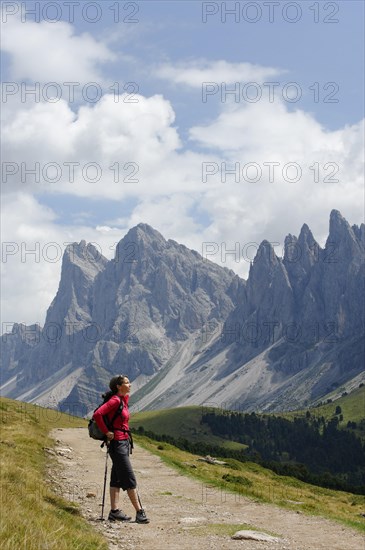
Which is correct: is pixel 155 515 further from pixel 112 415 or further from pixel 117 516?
pixel 112 415

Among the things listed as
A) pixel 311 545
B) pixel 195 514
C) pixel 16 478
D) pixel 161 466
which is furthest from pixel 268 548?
pixel 161 466

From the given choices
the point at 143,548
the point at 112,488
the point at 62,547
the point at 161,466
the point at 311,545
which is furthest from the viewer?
the point at 161,466

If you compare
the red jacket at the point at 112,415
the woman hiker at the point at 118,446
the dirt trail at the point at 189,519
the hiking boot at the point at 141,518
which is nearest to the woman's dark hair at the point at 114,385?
the woman hiker at the point at 118,446

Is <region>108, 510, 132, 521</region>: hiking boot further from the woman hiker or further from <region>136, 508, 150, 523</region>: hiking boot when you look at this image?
<region>136, 508, 150, 523</region>: hiking boot

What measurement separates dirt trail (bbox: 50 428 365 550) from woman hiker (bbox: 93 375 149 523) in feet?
1.44

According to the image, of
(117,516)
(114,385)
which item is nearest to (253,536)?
(117,516)

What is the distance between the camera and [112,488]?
51.3 ft

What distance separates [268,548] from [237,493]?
32.4ft

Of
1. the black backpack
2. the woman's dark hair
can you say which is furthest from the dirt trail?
the woman's dark hair

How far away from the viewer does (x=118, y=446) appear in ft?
51.9

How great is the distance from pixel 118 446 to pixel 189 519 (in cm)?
296

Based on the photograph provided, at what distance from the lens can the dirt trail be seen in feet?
43.7

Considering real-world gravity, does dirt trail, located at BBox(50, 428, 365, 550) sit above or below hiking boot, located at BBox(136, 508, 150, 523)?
below

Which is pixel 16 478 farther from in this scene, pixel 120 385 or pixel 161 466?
pixel 161 466
